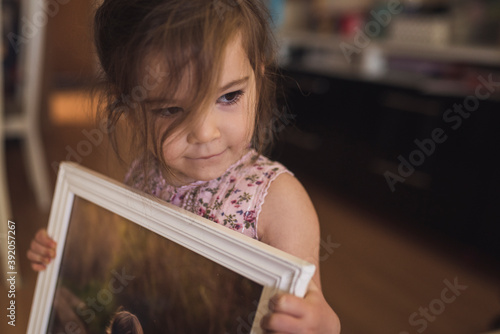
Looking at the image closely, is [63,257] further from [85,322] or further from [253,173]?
[253,173]

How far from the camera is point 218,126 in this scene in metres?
0.38

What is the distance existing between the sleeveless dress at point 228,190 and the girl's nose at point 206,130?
10cm

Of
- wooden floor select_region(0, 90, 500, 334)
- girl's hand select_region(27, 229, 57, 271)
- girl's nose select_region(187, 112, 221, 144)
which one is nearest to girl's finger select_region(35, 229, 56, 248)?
girl's hand select_region(27, 229, 57, 271)

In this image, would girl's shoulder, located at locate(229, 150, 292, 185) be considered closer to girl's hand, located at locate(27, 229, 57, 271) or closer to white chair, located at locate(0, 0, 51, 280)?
girl's hand, located at locate(27, 229, 57, 271)

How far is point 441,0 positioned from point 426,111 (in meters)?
0.70

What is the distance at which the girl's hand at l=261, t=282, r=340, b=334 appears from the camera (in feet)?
0.98

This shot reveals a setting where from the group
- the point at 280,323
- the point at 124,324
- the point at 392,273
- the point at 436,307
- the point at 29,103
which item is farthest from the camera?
the point at 29,103

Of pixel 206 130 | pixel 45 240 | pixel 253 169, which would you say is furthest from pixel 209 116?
pixel 45 240

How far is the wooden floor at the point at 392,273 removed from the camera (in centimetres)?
53

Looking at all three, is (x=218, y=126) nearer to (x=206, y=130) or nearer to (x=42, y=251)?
(x=206, y=130)

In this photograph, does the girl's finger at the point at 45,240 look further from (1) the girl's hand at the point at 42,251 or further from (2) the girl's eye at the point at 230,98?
(2) the girl's eye at the point at 230,98

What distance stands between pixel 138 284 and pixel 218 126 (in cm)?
15

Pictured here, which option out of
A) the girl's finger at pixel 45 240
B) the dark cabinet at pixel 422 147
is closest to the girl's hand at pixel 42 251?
the girl's finger at pixel 45 240

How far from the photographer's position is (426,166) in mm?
1754
